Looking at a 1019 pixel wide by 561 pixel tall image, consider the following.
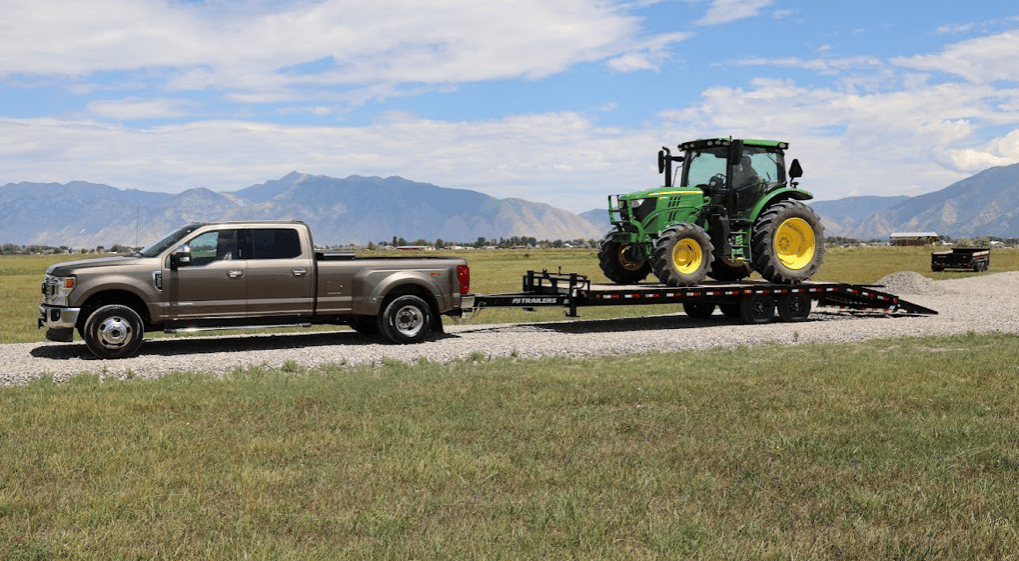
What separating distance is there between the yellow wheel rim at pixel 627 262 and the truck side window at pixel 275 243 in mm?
7703

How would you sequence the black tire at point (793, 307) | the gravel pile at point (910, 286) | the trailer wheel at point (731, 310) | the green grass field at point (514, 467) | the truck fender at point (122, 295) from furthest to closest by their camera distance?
the gravel pile at point (910, 286), the trailer wheel at point (731, 310), the black tire at point (793, 307), the truck fender at point (122, 295), the green grass field at point (514, 467)

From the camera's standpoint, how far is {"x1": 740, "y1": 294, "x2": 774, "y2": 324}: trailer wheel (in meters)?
18.0

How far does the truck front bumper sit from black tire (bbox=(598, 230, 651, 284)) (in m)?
10.6

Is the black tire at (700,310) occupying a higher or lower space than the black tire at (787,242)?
→ lower

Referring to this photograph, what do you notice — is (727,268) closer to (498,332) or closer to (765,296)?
(765,296)

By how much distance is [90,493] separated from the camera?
600 centimetres

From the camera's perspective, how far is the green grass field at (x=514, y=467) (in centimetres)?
517

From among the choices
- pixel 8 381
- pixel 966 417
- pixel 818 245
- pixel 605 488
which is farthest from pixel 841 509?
pixel 818 245

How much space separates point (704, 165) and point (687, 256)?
2.40 m

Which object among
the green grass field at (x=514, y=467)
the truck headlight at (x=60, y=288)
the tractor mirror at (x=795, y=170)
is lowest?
the green grass field at (x=514, y=467)

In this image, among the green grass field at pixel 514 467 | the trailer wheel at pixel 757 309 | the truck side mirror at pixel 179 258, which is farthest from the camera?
the trailer wheel at pixel 757 309

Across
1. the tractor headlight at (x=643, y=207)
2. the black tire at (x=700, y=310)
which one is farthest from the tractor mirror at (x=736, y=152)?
the black tire at (x=700, y=310)

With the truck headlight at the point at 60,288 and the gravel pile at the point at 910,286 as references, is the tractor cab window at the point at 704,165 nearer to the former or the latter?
the truck headlight at the point at 60,288

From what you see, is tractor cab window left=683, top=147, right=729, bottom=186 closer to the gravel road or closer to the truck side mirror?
the gravel road
